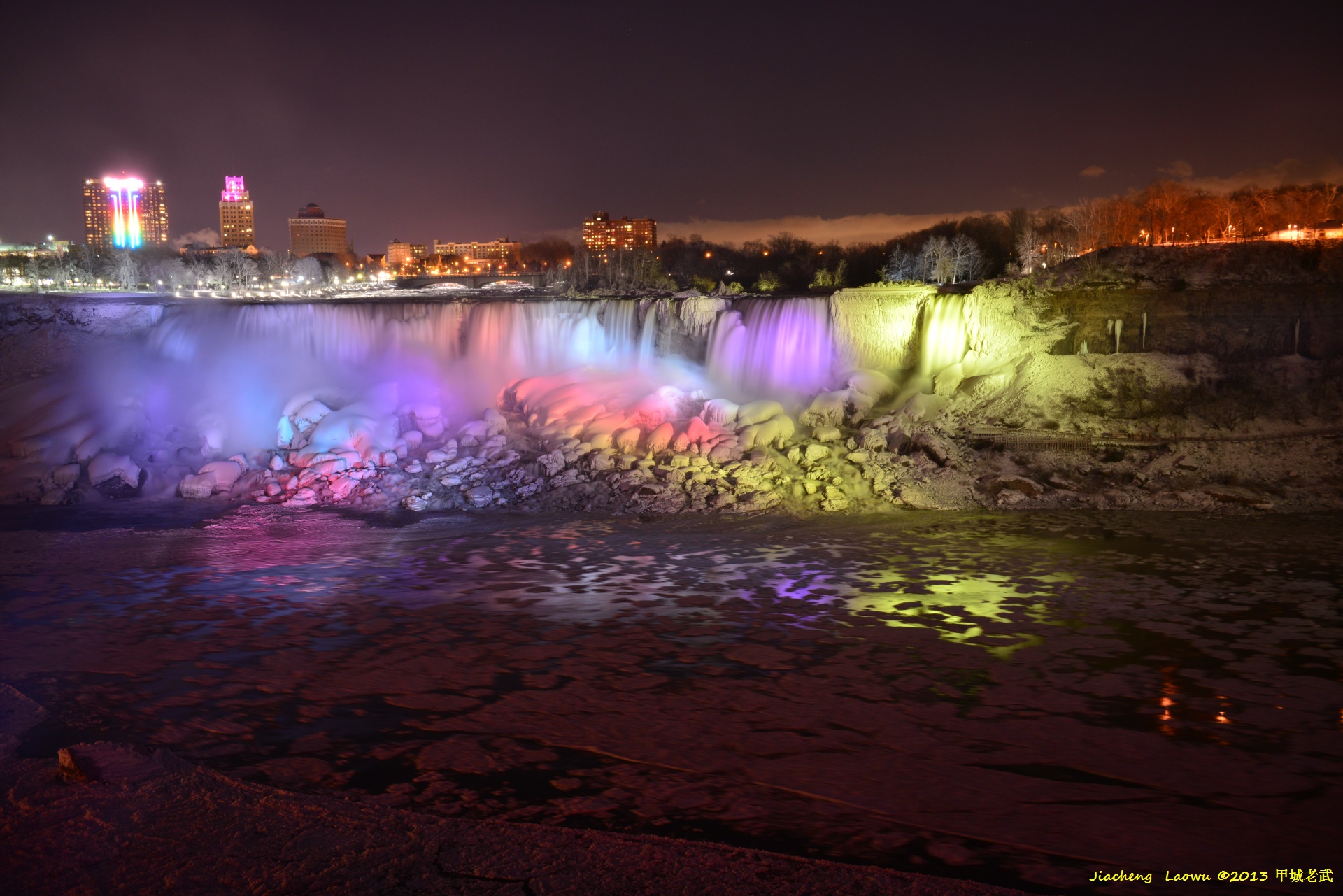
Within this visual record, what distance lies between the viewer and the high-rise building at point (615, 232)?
155 metres

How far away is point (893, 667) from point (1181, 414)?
485 inches

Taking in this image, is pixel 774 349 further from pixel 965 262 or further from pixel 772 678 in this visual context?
pixel 965 262

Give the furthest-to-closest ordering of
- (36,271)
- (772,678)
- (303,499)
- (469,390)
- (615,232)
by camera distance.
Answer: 1. (615,232)
2. (36,271)
3. (469,390)
4. (303,499)
5. (772,678)

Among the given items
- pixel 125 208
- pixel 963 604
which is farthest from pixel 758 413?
pixel 125 208

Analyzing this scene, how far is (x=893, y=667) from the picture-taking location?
28.6ft

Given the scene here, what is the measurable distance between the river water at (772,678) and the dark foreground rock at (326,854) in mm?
335

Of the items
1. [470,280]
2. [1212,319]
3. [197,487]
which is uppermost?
[470,280]

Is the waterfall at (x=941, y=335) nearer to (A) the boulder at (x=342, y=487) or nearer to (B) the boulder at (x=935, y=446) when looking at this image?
(B) the boulder at (x=935, y=446)

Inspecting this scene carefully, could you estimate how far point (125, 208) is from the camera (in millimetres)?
181375

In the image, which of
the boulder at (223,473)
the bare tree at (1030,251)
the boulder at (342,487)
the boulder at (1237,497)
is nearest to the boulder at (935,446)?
the boulder at (1237,497)

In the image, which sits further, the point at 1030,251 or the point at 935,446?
the point at 1030,251

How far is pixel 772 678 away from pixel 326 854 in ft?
14.5

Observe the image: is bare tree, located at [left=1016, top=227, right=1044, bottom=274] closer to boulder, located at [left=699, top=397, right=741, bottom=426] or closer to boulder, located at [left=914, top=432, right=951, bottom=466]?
boulder, located at [left=699, top=397, right=741, bottom=426]

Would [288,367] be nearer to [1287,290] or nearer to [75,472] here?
[75,472]
